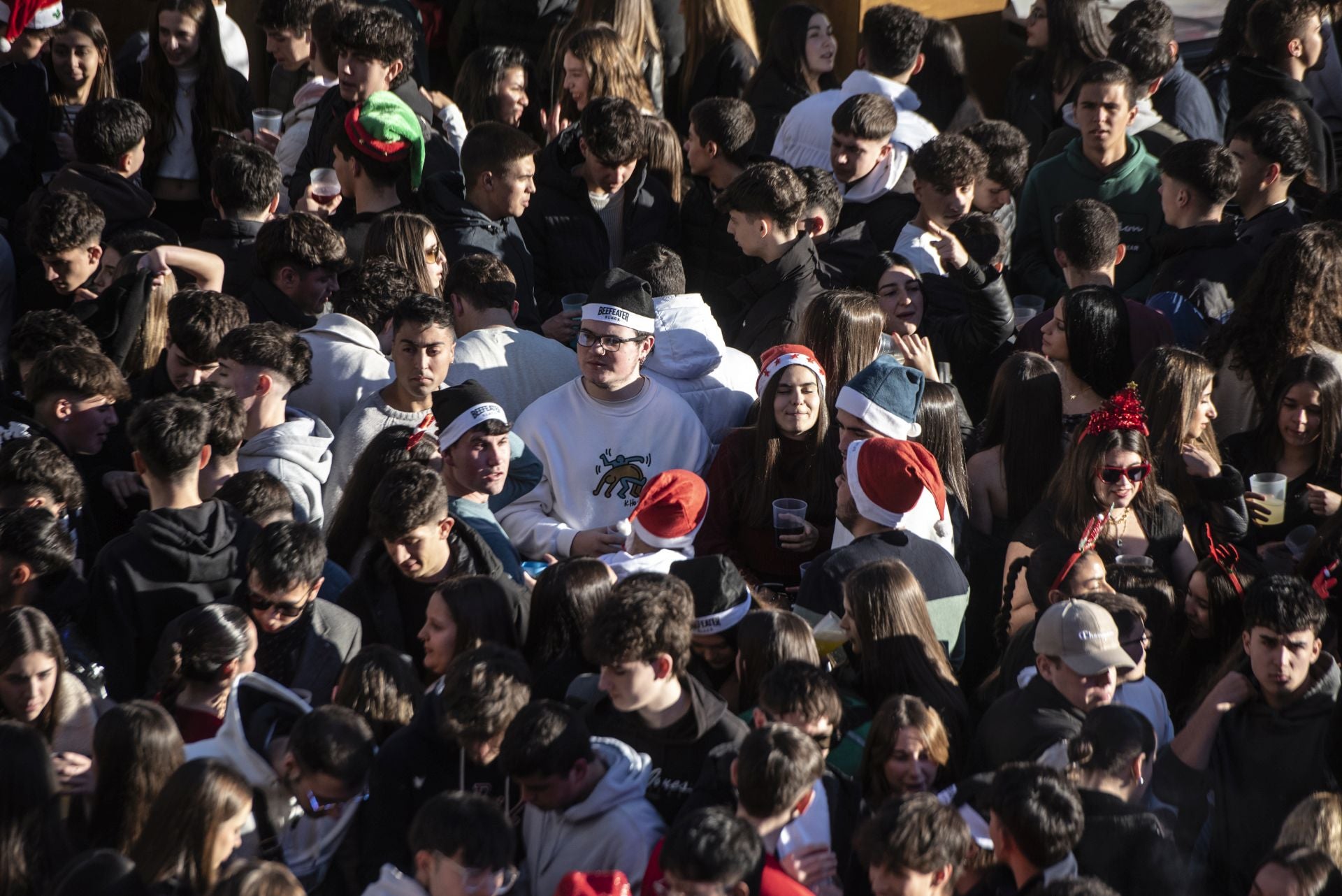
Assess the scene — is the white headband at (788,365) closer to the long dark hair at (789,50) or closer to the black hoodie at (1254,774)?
the black hoodie at (1254,774)

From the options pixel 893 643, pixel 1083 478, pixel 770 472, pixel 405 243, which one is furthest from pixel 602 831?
pixel 405 243

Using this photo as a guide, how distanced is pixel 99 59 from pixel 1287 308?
241 inches

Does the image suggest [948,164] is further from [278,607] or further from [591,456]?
[278,607]

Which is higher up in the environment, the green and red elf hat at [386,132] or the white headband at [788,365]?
the green and red elf hat at [386,132]

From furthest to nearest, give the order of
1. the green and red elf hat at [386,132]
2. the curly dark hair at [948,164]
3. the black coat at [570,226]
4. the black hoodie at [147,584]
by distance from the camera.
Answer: the black coat at [570,226] < the green and red elf hat at [386,132] < the curly dark hair at [948,164] < the black hoodie at [147,584]

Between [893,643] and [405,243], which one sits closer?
[893,643]

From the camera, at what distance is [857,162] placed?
754cm

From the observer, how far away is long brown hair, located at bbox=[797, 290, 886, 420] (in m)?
5.94

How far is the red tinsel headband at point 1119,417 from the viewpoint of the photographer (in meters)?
5.35

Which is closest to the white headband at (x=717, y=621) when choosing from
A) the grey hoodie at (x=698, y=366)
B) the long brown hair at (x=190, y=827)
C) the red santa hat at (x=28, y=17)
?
the long brown hair at (x=190, y=827)

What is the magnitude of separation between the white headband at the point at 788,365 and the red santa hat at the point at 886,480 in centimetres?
57

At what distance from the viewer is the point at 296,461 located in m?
5.41

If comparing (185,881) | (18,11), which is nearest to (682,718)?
(185,881)

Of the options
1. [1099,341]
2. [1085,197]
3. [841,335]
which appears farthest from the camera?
[1085,197]
